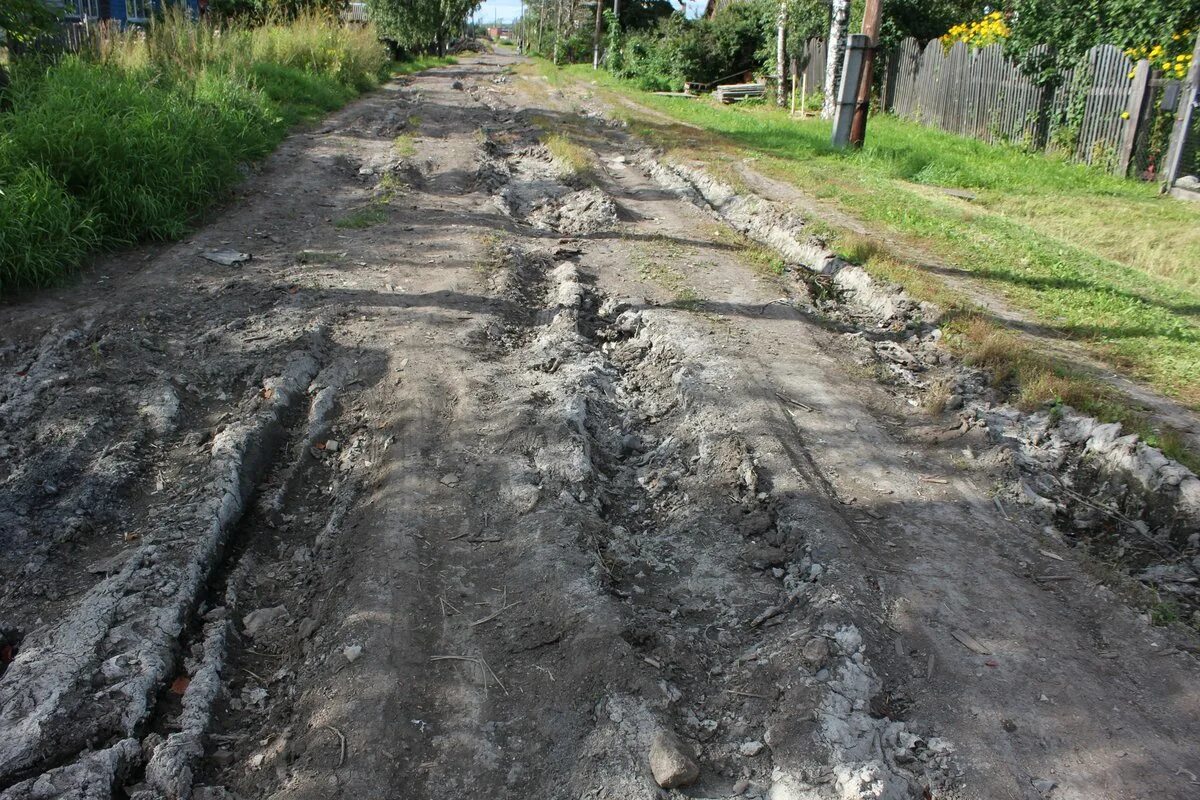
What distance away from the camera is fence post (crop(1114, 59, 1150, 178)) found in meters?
11.9

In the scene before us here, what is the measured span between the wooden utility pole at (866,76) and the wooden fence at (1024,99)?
9.19ft

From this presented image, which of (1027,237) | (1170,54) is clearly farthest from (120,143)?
(1170,54)

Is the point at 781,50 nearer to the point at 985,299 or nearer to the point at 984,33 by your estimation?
the point at 984,33

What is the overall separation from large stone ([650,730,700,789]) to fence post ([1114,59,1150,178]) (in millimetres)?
12545

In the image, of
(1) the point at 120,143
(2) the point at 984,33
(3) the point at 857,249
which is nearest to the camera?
(1) the point at 120,143

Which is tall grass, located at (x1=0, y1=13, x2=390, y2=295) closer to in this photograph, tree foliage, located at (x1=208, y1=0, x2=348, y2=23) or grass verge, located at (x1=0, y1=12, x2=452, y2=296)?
grass verge, located at (x1=0, y1=12, x2=452, y2=296)

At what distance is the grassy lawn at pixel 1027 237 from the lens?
5.98 m

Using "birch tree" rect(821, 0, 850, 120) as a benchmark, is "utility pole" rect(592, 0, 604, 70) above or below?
above

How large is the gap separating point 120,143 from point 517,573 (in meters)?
6.64

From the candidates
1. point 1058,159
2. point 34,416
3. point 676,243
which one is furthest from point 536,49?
point 34,416

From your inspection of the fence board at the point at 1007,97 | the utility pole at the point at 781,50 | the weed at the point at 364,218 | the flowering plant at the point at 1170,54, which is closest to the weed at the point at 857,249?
the weed at the point at 364,218

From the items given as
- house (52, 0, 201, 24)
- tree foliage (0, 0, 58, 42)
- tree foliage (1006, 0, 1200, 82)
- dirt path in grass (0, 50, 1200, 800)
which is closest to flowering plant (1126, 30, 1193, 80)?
tree foliage (1006, 0, 1200, 82)

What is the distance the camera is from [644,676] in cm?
320

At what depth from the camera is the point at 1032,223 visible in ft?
33.0
